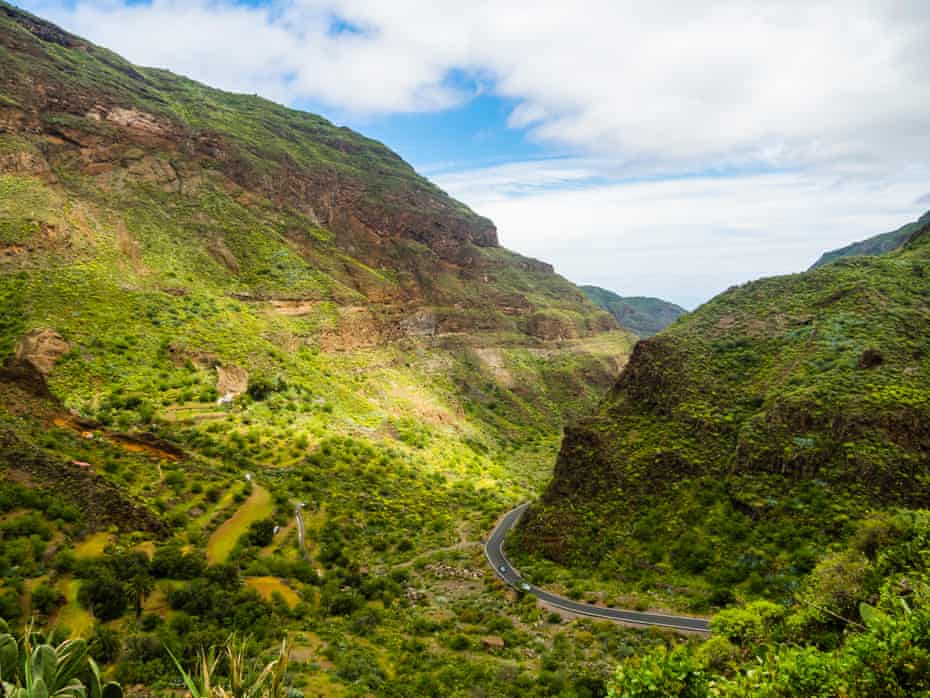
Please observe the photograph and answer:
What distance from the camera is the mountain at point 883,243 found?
99000mm

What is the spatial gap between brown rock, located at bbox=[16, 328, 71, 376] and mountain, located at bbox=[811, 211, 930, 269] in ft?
354

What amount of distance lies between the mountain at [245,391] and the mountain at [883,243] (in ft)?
203

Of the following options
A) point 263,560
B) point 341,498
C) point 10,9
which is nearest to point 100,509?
point 263,560

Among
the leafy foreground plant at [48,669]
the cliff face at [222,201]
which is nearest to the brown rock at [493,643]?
the leafy foreground plant at [48,669]

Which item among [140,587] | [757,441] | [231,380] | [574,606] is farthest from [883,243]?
[140,587]

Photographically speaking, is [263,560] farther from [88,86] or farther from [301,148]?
[301,148]

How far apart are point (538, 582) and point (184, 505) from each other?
21.2 metres

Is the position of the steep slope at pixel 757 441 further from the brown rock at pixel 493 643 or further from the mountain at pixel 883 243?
the mountain at pixel 883 243

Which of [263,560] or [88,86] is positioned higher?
[88,86]

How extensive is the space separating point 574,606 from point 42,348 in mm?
41054

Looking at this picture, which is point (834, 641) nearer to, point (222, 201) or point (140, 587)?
point (140, 587)

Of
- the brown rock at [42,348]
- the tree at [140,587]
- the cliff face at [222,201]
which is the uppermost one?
the cliff face at [222,201]

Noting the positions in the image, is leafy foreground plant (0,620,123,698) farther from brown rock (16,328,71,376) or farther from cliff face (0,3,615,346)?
cliff face (0,3,615,346)

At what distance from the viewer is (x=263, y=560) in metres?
26.0
